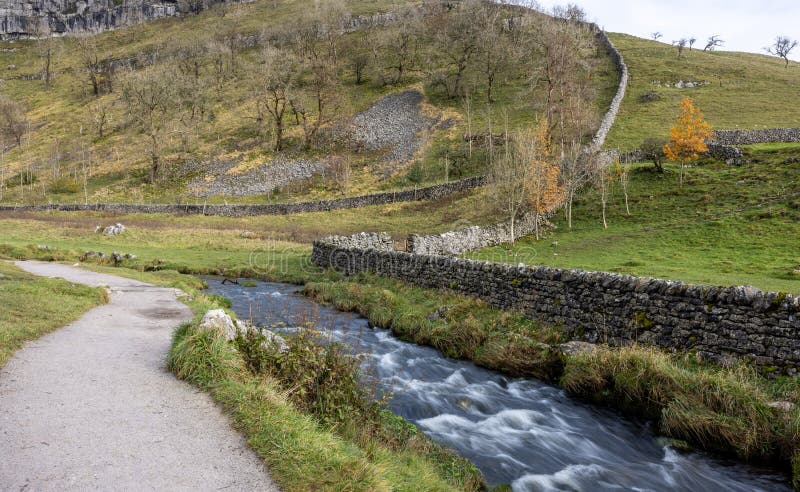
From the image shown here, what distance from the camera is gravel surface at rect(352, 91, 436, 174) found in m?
70.8

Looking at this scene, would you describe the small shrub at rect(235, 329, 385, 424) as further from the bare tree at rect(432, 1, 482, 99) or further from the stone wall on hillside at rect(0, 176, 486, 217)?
the bare tree at rect(432, 1, 482, 99)

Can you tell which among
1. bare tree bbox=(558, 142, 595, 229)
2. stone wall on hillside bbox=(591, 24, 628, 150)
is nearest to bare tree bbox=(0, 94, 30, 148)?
bare tree bbox=(558, 142, 595, 229)

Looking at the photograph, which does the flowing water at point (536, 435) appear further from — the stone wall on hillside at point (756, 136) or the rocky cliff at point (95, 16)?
the rocky cliff at point (95, 16)

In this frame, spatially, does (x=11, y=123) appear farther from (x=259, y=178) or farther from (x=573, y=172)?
(x=573, y=172)

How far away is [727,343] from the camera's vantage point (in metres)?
10.4

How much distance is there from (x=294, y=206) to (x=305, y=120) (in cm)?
2490

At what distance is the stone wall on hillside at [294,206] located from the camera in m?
55.0

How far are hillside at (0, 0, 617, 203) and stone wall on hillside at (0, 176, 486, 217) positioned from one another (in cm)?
540

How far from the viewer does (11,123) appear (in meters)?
95.2

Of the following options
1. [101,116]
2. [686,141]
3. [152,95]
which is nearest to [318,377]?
[686,141]

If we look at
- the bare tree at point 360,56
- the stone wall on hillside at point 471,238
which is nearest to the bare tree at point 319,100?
the bare tree at point 360,56

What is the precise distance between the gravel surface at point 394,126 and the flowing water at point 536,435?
55.8m

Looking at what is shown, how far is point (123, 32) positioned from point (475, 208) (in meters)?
190

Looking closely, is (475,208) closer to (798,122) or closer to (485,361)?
(485,361)
